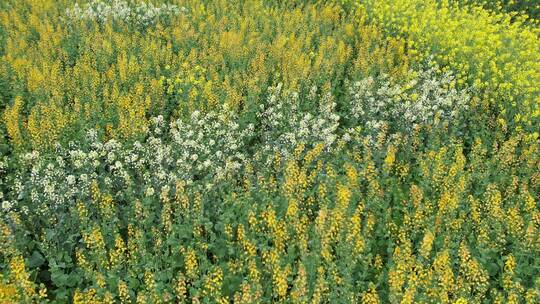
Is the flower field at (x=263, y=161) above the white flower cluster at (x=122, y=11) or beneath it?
beneath

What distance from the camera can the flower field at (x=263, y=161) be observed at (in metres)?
→ 4.44

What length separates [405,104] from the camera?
6.82 metres

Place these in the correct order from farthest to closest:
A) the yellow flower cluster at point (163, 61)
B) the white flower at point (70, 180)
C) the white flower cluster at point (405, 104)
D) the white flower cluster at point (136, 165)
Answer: the white flower cluster at point (405, 104), the yellow flower cluster at point (163, 61), the white flower cluster at point (136, 165), the white flower at point (70, 180)

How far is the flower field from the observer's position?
14.6 feet

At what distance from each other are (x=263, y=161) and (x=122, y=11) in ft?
16.0

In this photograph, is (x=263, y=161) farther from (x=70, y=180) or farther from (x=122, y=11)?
(x=122, y=11)

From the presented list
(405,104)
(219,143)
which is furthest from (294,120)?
(405,104)

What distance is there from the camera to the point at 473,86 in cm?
754

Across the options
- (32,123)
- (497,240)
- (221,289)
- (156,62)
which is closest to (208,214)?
(221,289)

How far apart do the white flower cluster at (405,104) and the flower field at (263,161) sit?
0.04 m

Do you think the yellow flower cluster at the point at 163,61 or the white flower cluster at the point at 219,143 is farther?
the yellow flower cluster at the point at 163,61

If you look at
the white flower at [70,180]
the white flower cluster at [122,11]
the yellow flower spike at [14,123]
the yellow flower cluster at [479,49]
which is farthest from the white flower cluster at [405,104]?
the white flower cluster at [122,11]

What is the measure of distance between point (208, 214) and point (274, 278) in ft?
3.40

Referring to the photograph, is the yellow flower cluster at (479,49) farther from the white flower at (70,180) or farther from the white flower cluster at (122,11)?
the white flower at (70,180)
